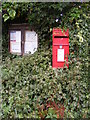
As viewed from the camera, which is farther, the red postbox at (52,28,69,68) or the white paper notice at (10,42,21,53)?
the white paper notice at (10,42,21,53)

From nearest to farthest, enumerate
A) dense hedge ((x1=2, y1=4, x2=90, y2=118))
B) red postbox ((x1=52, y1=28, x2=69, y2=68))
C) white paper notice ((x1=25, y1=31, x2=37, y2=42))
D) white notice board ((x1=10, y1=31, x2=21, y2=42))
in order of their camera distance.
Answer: dense hedge ((x1=2, y1=4, x2=90, y2=118))
red postbox ((x1=52, y1=28, x2=69, y2=68))
white paper notice ((x1=25, y1=31, x2=37, y2=42))
white notice board ((x1=10, y1=31, x2=21, y2=42))

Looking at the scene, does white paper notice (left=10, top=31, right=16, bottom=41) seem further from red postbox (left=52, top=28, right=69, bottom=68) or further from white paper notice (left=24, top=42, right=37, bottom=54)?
red postbox (left=52, top=28, right=69, bottom=68)

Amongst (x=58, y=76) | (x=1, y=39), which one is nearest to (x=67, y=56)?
(x=58, y=76)

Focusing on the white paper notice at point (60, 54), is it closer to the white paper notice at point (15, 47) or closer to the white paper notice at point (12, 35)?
the white paper notice at point (15, 47)

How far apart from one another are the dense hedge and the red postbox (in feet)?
0.35

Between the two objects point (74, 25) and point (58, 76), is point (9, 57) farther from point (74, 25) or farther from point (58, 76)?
point (74, 25)

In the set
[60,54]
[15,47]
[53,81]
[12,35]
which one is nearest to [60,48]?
[60,54]

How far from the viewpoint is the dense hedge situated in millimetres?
2868

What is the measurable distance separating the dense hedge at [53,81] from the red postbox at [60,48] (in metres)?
0.11

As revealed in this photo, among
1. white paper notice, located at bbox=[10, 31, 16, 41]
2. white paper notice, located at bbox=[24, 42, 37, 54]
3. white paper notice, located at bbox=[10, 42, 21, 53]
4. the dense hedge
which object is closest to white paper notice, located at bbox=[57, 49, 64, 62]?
the dense hedge

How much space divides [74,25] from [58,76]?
1.21 metres

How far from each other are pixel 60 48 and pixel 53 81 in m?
0.77

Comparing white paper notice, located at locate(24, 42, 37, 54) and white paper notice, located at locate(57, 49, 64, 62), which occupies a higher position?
white paper notice, located at locate(24, 42, 37, 54)

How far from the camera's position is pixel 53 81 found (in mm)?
3080
